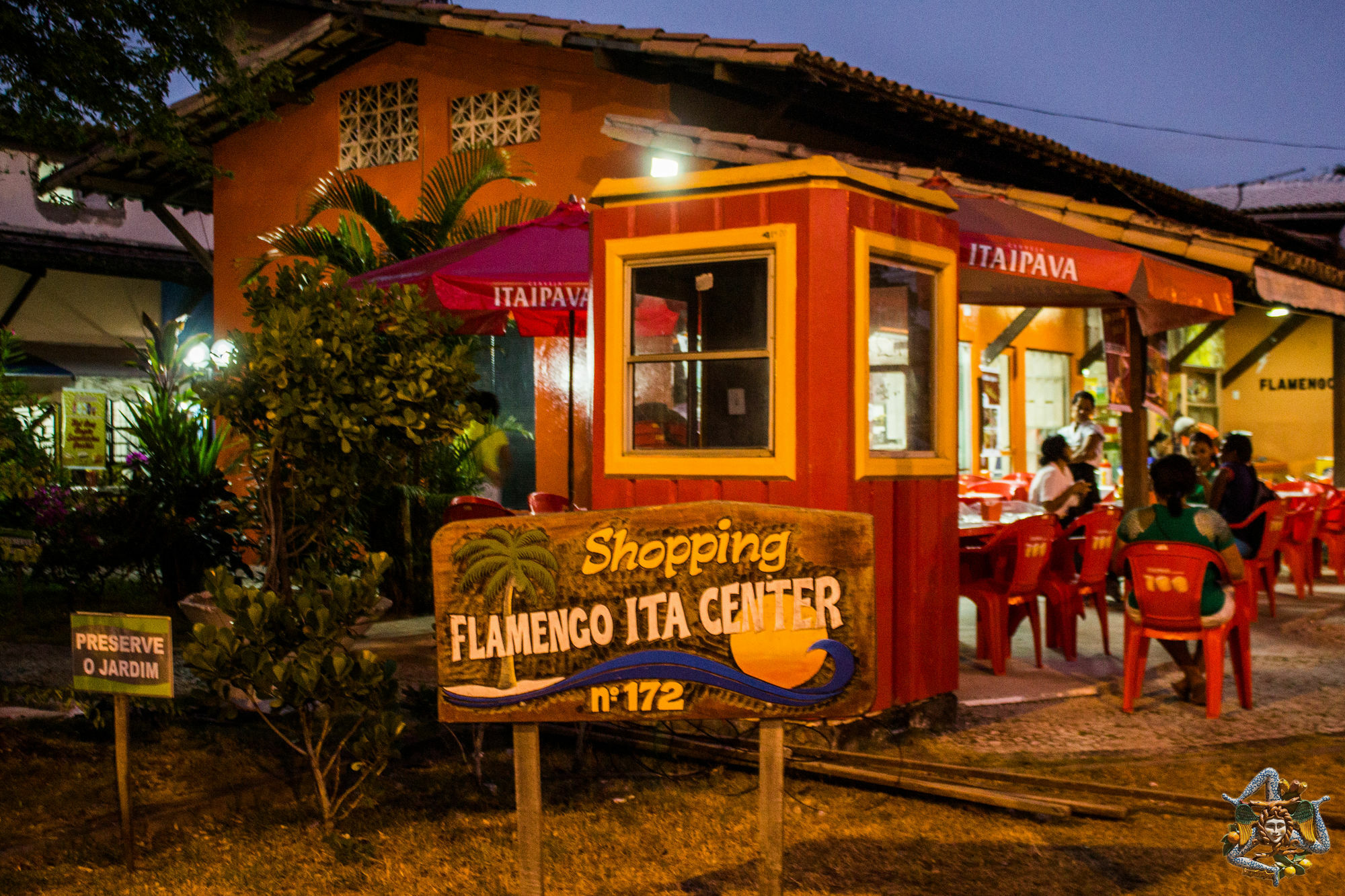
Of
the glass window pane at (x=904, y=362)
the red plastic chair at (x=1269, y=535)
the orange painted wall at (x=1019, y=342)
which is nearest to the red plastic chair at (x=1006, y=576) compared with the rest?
the glass window pane at (x=904, y=362)

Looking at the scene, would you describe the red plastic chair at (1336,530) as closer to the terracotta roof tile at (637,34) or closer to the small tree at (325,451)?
the terracotta roof tile at (637,34)

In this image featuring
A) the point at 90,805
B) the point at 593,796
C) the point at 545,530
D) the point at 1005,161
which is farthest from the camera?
the point at 1005,161

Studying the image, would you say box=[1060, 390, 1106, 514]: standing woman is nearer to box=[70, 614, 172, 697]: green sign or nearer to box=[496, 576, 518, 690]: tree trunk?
box=[496, 576, 518, 690]: tree trunk

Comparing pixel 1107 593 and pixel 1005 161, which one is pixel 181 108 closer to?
pixel 1005 161

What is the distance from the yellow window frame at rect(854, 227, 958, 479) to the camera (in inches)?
197

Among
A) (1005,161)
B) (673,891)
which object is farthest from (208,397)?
(1005,161)

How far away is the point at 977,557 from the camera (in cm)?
696

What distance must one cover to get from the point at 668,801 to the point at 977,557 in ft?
10.2

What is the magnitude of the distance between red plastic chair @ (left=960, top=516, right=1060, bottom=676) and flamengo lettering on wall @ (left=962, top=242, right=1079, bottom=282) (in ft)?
4.80

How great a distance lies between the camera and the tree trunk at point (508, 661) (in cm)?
306

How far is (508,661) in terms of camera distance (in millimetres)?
3064

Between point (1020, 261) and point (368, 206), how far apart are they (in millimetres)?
5616

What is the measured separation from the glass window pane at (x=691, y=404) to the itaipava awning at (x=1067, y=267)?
4.79 feet

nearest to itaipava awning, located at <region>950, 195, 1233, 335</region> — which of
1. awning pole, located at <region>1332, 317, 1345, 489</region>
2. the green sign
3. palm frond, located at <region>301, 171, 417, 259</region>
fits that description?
the green sign
